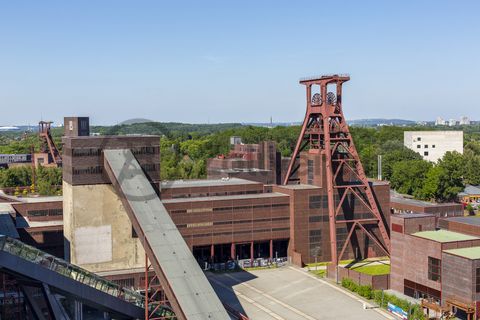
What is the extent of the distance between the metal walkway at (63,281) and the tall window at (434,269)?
2685cm

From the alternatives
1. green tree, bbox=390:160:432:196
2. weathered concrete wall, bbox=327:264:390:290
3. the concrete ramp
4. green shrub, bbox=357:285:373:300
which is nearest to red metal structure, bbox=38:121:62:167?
green tree, bbox=390:160:432:196

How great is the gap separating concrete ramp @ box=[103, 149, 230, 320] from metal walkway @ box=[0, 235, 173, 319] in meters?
4.54

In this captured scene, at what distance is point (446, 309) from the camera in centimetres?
5403

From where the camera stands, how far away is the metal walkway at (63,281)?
126 feet

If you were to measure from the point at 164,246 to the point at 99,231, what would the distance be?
1539 cm

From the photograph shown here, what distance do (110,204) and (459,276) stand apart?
35018 millimetres

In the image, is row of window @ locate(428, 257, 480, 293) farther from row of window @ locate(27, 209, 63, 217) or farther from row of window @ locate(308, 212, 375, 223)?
row of window @ locate(27, 209, 63, 217)

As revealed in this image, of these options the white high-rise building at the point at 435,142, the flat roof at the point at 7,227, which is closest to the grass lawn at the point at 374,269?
the flat roof at the point at 7,227

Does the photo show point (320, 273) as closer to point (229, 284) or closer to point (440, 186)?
point (229, 284)

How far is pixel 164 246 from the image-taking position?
4747 centimetres

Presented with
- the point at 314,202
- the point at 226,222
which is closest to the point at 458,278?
the point at 314,202

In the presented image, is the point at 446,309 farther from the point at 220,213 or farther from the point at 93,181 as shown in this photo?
the point at 93,181

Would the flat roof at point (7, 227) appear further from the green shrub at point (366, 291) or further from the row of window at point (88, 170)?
the green shrub at point (366, 291)

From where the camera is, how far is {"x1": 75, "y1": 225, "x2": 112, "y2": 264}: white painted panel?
2356 inches
